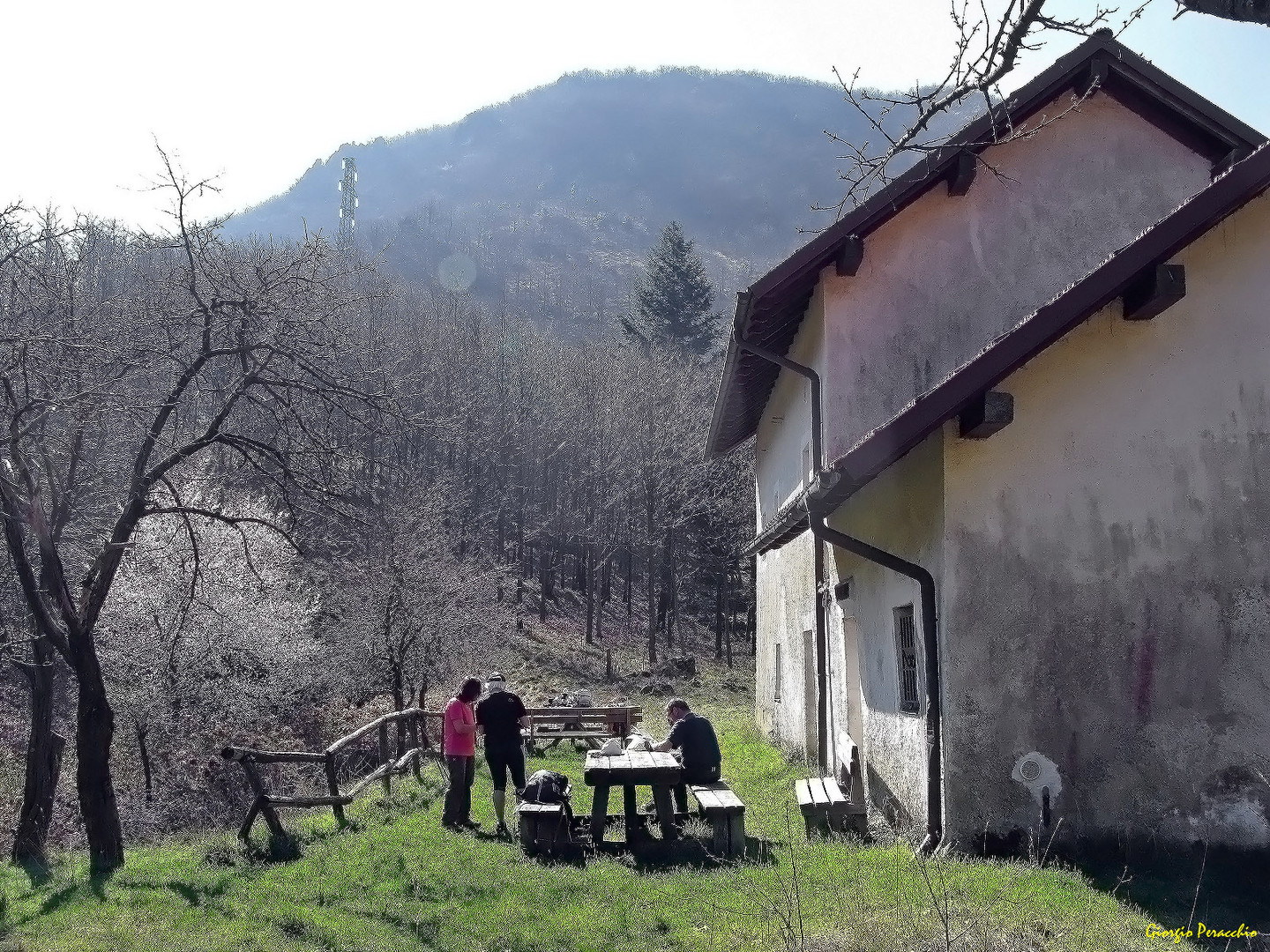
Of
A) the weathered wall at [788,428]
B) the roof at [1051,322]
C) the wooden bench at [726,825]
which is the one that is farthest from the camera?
the weathered wall at [788,428]

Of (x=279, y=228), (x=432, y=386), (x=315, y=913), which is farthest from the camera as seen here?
(x=279, y=228)

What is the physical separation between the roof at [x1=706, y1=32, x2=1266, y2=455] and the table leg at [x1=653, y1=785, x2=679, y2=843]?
477 centimetres

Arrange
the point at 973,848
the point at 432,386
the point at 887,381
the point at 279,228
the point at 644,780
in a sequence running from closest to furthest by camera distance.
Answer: the point at 973,848
the point at 644,780
the point at 887,381
the point at 432,386
the point at 279,228

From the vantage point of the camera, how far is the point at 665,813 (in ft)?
29.7

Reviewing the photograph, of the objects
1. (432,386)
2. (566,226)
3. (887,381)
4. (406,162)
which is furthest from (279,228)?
(887,381)

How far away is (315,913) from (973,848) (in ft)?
15.5

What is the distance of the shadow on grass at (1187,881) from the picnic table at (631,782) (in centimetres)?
318

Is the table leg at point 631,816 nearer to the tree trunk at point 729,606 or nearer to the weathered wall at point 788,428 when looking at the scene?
the weathered wall at point 788,428

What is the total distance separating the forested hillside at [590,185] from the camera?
104 meters

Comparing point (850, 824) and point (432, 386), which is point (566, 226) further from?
point (850, 824)

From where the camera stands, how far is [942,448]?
8.08 meters

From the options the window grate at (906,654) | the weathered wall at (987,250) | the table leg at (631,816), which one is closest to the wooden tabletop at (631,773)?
the table leg at (631,816)

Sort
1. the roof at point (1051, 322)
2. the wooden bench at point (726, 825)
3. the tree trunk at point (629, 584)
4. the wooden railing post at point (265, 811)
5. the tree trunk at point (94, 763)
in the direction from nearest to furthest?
the roof at point (1051, 322), the wooden bench at point (726, 825), the tree trunk at point (94, 763), the wooden railing post at point (265, 811), the tree trunk at point (629, 584)

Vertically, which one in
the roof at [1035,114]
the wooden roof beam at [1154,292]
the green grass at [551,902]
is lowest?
the green grass at [551,902]
